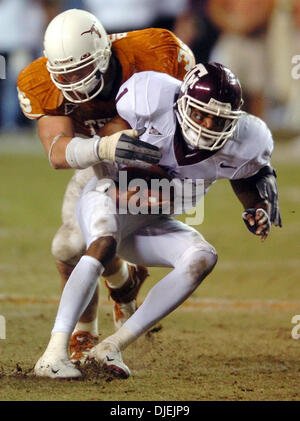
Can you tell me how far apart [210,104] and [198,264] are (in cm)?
68

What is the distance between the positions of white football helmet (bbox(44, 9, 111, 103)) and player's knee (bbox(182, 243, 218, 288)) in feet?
3.29

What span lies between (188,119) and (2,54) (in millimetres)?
10509

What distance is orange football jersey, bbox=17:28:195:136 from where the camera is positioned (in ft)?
14.8

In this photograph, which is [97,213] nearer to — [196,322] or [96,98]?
[96,98]

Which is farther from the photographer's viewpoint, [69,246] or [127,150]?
[69,246]

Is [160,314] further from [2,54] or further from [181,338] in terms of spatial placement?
[2,54]

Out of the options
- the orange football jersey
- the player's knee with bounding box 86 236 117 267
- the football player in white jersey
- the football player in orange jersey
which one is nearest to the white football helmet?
the football player in orange jersey

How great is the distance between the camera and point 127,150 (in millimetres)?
3816

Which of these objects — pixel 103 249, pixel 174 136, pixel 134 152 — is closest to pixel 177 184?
pixel 174 136

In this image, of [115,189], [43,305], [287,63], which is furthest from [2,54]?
[115,189]

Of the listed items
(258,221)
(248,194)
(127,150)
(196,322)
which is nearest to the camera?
(127,150)

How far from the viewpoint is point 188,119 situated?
392cm

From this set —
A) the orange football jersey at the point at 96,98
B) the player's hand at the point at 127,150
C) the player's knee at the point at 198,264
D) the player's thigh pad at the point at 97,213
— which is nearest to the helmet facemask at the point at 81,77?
the orange football jersey at the point at 96,98

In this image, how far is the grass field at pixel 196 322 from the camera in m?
3.74
